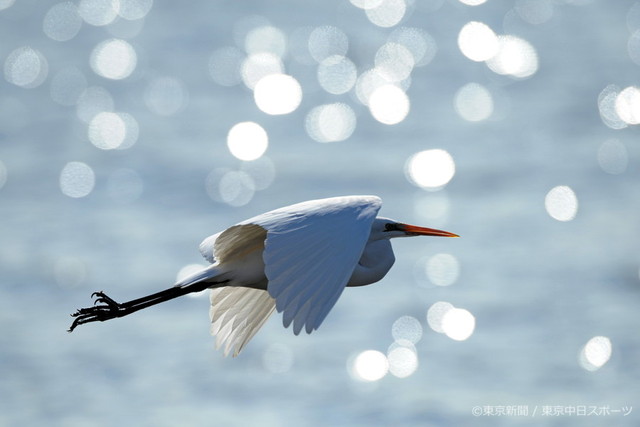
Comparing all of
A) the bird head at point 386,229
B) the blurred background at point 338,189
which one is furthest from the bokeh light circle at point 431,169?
the bird head at point 386,229

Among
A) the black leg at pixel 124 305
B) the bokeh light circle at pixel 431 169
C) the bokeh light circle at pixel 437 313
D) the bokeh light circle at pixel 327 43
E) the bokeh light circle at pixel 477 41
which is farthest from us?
the bokeh light circle at pixel 477 41

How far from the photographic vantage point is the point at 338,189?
628 inches

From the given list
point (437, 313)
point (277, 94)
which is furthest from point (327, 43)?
point (437, 313)

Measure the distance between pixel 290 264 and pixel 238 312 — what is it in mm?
1840

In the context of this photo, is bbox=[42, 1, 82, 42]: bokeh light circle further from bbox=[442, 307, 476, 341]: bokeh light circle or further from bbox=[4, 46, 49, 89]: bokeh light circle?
bbox=[442, 307, 476, 341]: bokeh light circle

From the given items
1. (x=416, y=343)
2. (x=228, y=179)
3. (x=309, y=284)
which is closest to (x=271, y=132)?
(x=228, y=179)

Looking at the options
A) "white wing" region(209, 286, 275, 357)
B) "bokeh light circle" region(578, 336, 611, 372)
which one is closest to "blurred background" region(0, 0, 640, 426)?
"bokeh light circle" region(578, 336, 611, 372)

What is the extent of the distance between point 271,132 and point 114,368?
20.9 ft

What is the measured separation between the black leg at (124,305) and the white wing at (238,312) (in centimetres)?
56

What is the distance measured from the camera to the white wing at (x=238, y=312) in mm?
7648

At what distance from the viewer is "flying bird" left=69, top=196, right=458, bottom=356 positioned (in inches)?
228

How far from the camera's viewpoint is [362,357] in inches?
502

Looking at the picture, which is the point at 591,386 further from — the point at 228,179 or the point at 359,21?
the point at 359,21

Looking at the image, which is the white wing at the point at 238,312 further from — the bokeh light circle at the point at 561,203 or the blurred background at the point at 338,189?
the bokeh light circle at the point at 561,203
